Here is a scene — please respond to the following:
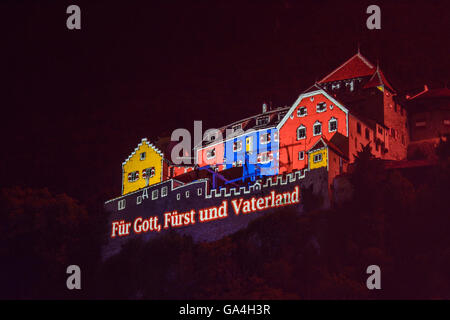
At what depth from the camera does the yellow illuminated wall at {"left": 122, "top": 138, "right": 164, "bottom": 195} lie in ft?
322

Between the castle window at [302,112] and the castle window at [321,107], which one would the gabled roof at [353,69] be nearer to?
the castle window at [302,112]

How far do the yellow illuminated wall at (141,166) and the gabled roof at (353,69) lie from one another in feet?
65.9

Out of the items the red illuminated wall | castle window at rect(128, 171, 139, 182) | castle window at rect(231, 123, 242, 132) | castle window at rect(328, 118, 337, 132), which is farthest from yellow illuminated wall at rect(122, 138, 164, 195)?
castle window at rect(328, 118, 337, 132)

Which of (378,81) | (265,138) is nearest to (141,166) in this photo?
(265,138)

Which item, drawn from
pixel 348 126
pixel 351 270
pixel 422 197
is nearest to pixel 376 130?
pixel 348 126

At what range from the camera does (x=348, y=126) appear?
277 feet

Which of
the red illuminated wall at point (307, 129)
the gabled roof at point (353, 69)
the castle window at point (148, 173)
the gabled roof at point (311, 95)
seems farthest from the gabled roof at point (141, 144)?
the gabled roof at point (353, 69)

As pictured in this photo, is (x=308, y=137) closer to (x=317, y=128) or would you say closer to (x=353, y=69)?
(x=317, y=128)

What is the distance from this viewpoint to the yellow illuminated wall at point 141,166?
322 feet

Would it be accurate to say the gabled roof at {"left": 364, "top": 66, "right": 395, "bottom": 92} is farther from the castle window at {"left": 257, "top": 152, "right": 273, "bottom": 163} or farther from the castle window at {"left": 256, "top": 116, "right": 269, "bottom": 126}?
the castle window at {"left": 257, "top": 152, "right": 273, "bottom": 163}

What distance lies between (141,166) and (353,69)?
2557 centimetres

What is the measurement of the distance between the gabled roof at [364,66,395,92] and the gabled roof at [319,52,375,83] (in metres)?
1.23

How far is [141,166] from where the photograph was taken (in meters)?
99.8
